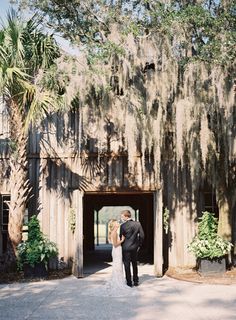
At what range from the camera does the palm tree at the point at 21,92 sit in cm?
1020

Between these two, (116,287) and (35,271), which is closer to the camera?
(116,287)

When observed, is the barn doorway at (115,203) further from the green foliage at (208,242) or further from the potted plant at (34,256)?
the potted plant at (34,256)

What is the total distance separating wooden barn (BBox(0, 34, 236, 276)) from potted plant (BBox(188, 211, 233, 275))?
389mm

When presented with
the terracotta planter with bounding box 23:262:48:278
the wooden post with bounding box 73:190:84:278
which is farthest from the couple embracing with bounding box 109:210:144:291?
the terracotta planter with bounding box 23:262:48:278

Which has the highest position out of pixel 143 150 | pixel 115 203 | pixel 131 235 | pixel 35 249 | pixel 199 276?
pixel 143 150

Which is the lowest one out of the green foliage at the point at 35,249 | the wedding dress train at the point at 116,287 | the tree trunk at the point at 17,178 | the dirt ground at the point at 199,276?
the dirt ground at the point at 199,276

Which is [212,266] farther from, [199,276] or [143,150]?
[143,150]

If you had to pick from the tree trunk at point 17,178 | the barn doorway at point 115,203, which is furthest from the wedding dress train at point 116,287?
the barn doorway at point 115,203

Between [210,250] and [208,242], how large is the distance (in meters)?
0.19

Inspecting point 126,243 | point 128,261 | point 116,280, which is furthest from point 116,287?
point 126,243

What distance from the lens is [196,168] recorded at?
10008 mm

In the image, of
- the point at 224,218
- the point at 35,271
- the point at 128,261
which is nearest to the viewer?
the point at 128,261

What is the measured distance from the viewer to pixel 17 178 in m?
10.7

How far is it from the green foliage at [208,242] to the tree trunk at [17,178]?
3.82m
